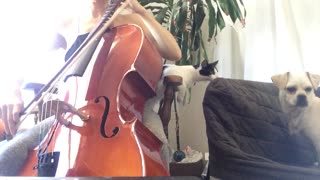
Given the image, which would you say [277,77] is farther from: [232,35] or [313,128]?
[232,35]

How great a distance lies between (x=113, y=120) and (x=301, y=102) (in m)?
0.64

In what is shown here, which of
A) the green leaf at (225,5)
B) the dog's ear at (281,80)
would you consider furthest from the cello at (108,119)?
the green leaf at (225,5)

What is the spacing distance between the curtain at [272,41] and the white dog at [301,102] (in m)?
0.34

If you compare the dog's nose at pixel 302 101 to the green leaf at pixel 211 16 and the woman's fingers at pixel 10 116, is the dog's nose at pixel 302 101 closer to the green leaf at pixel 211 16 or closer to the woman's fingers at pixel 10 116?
the green leaf at pixel 211 16

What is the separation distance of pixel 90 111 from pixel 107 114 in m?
0.04

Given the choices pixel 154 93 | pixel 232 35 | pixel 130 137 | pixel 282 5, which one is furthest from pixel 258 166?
pixel 232 35

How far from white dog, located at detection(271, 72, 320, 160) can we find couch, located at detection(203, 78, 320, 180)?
21 millimetres

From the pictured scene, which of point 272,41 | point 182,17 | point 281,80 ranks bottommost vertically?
point 281,80

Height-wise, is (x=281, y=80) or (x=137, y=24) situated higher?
(x=137, y=24)

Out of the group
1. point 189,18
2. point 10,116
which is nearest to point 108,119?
point 10,116

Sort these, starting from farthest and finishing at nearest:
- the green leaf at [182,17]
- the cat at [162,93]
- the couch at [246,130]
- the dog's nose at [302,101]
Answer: the green leaf at [182,17] → the dog's nose at [302,101] → the cat at [162,93] → the couch at [246,130]

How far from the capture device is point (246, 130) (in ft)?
3.29

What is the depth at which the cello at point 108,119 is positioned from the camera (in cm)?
73

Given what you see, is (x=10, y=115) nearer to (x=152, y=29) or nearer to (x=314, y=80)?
(x=152, y=29)
